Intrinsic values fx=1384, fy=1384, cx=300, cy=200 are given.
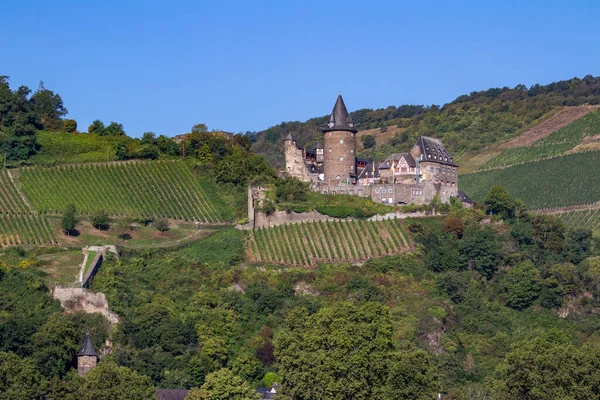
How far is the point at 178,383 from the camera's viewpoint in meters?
66.1

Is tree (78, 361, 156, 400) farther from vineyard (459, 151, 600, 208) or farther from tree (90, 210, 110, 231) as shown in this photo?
vineyard (459, 151, 600, 208)

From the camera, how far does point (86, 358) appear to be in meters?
65.6

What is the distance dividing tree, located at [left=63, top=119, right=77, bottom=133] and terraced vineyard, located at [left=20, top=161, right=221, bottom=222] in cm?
1116

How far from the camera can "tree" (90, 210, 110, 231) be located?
277 ft

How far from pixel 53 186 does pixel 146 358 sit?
25.6 metres

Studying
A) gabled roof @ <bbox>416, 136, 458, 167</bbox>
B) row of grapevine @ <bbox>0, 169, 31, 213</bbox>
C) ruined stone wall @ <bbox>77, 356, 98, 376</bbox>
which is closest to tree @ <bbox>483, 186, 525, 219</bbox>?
gabled roof @ <bbox>416, 136, 458, 167</bbox>

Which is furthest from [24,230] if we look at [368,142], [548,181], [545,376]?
[368,142]

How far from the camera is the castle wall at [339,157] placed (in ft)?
297

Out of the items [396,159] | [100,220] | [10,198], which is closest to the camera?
[100,220]

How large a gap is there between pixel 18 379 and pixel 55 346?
7.87 metres

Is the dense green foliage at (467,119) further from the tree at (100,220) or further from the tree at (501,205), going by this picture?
the tree at (100,220)

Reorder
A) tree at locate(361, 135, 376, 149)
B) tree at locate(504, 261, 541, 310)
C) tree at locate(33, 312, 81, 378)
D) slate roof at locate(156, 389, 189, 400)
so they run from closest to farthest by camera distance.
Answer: slate roof at locate(156, 389, 189, 400), tree at locate(33, 312, 81, 378), tree at locate(504, 261, 541, 310), tree at locate(361, 135, 376, 149)

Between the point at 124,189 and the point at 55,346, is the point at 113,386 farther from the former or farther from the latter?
the point at 124,189

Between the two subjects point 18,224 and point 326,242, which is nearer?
point 326,242
